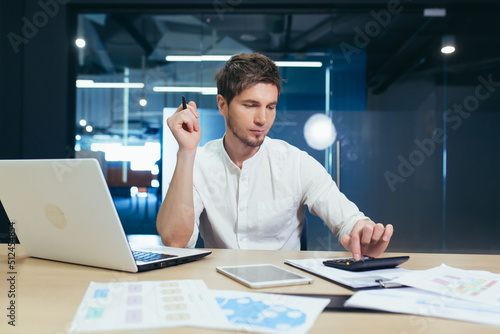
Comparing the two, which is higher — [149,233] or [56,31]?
[56,31]

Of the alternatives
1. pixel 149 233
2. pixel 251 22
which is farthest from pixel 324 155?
pixel 149 233

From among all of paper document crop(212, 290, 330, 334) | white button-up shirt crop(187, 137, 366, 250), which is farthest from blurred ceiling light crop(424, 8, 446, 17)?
paper document crop(212, 290, 330, 334)

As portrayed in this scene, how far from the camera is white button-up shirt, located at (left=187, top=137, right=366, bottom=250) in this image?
161 centimetres

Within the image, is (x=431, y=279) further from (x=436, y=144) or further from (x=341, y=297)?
(x=436, y=144)

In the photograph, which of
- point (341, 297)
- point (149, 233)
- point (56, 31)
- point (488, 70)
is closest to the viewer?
point (341, 297)

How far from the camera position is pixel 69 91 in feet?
11.6

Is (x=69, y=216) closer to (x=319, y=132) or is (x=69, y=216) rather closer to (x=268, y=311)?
(x=268, y=311)

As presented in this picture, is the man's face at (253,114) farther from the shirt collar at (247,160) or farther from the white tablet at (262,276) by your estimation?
the white tablet at (262,276)

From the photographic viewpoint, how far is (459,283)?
2.71 ft

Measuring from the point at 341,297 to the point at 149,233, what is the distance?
3.58m

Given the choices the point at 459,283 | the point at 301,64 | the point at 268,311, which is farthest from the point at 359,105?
the point at 268,311

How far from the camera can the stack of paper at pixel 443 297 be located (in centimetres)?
66

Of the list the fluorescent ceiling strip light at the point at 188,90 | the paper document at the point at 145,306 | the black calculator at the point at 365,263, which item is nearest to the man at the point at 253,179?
the black calculator at the point at 365,263

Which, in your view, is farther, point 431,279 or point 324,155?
point 324,155
